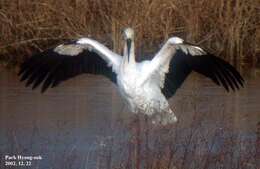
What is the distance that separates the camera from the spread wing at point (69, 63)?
8852 mm

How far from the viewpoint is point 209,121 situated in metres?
7.74

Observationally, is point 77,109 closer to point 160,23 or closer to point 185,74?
point 185,74

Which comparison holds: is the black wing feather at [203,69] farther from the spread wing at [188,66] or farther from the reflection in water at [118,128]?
the reflection in water at [118,128]

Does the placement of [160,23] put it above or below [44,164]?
above

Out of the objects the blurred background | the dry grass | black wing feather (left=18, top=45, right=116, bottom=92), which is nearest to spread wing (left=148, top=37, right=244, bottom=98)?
the blurred background

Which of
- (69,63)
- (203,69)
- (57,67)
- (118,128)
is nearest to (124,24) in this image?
(69,63)

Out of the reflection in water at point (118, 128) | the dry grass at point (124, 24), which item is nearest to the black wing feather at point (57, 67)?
the reflection in water at point (118, 128)

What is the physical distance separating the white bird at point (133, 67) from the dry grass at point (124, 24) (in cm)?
410

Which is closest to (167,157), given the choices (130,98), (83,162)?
(83,162)

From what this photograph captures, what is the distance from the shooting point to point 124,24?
13.2 meters

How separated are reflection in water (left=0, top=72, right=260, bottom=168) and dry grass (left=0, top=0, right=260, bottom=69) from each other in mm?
835

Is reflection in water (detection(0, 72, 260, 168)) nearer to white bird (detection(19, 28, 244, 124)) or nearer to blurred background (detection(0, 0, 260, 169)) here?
blurred background (detection(0, 0, 260, 169))

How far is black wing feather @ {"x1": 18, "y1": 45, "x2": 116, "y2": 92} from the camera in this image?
884cm

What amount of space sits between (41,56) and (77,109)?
77.9 inches
